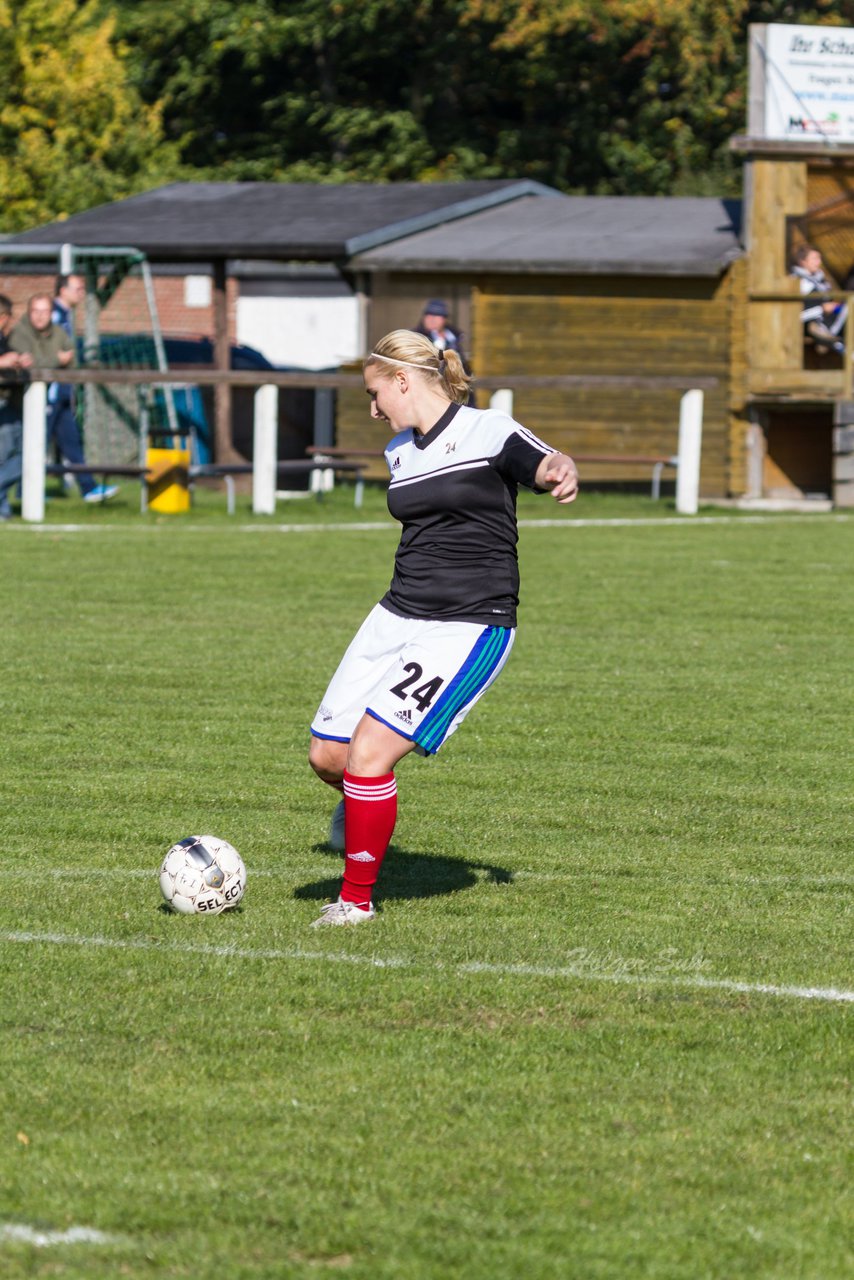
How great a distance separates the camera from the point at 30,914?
20.6 ft

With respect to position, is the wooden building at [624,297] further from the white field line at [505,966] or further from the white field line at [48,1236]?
the white field line at [48,1236]

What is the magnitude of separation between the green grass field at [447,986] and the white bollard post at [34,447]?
8.01 m

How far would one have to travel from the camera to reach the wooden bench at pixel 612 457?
2330 centimetres

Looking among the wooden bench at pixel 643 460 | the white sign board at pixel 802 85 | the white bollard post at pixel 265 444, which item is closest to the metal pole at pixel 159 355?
the white bollard post at pixel 265 444

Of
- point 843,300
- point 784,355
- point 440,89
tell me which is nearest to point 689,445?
point 784,355

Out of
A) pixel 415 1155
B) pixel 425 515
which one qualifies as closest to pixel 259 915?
pixel 425 515

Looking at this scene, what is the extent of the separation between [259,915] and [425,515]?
1351 millimetres

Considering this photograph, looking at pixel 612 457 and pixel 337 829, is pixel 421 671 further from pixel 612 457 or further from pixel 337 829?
pixel 612 457

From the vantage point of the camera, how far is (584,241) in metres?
27.1

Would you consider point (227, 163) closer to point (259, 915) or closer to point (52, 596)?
point (52, 596)

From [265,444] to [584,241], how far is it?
8047mm

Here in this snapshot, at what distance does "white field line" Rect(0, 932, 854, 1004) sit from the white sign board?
2093 centimetres

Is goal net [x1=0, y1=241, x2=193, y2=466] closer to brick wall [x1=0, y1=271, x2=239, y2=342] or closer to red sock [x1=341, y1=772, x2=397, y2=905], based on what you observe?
brick wall [x1=0, y1=271, x2=239, y2=342]

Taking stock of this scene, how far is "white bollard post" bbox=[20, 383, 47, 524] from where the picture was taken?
64.3 ft
